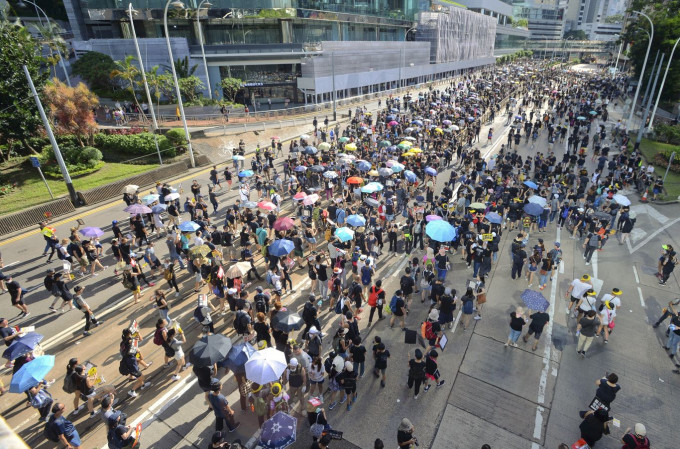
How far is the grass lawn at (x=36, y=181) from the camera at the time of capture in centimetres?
1939

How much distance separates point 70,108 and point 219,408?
23.9 m

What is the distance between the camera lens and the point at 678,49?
34.8 meters

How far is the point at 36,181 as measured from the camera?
72.0 ft

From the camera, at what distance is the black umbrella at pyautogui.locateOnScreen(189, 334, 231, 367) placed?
24.5ft

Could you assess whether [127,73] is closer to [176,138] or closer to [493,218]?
[176,138]

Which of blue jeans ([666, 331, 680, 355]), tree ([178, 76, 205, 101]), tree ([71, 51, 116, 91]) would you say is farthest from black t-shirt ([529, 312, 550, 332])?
tree ([71, 51, 116, 91])

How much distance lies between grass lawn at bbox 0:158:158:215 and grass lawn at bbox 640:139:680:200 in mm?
31494

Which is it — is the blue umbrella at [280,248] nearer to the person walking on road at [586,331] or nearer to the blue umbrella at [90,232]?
the blue umbrella at [90,232]

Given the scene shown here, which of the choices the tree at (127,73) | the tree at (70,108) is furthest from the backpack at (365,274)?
the tree at (127,73)

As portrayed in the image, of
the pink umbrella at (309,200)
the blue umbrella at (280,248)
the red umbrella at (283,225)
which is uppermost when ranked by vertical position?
the blue umbrella at (280,248)

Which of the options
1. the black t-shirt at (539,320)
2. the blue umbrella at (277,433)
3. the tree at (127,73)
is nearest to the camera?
the blue umbrella at (277,433)

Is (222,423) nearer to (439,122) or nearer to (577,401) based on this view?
(577,401)

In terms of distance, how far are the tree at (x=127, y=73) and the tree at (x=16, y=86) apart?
9416 millimetres

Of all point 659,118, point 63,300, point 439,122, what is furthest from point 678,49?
point 63,300
